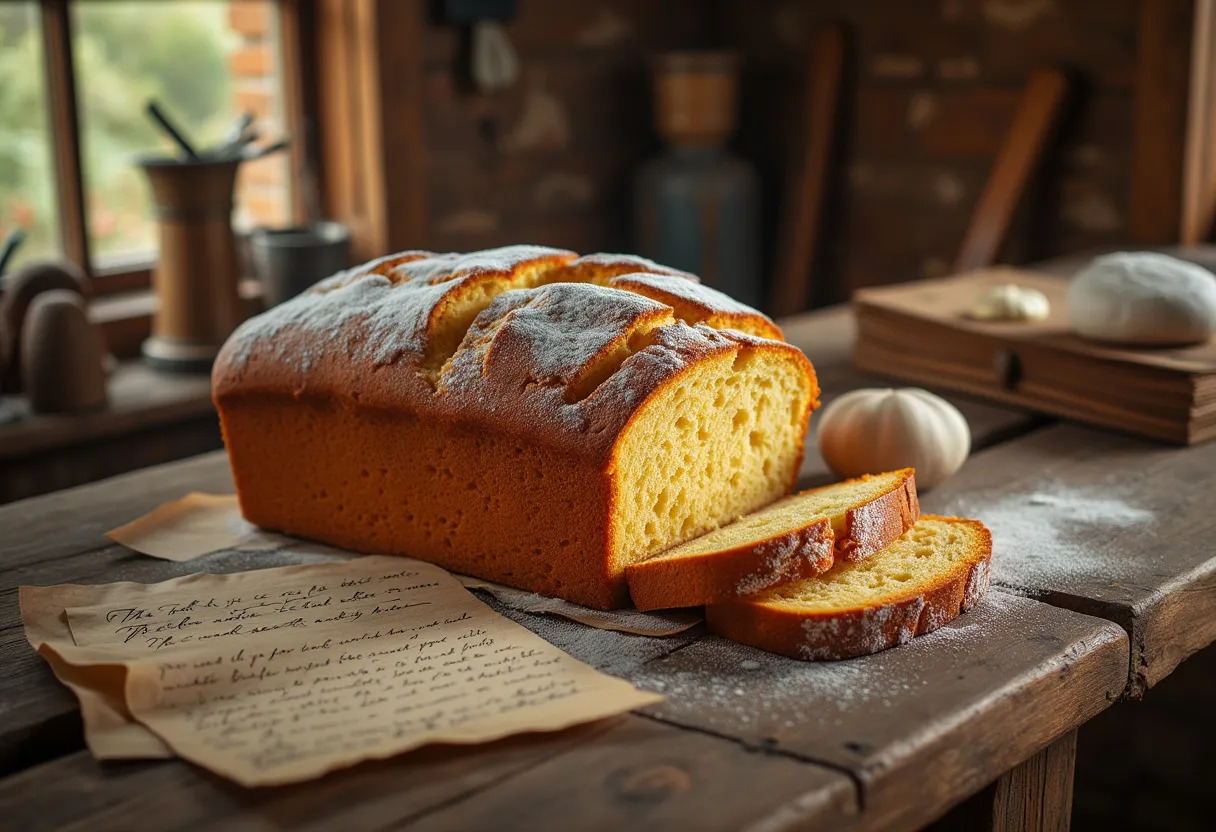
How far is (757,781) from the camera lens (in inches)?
34.5

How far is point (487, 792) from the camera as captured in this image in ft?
2.89

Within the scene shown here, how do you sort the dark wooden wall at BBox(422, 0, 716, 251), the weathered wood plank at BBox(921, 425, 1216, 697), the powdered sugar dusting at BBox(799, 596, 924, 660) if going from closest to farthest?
1. the powdered sugar dusting at BBox(799, 596, 924, 660)
2. the weathered wood plank at BBox(921, 425, 1216, 697)
3. the dark wooden wall at BBox(422, 0, 716, 251)

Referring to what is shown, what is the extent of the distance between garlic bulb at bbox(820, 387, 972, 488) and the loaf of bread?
12 centimetres

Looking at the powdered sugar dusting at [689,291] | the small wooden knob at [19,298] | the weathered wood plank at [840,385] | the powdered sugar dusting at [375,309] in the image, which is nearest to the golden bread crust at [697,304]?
the powdered sugar dusting at [689,291]

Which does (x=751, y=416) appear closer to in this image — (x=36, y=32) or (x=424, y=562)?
(x=424, y=562)

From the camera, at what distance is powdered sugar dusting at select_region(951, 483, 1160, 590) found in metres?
1.26

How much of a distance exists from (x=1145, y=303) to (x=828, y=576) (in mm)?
800

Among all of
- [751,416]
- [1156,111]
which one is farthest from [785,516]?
[1156,111]

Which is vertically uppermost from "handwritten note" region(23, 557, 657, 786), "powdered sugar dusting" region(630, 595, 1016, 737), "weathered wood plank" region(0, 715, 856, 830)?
"handwritten note" region(23, 557, 657, 786)

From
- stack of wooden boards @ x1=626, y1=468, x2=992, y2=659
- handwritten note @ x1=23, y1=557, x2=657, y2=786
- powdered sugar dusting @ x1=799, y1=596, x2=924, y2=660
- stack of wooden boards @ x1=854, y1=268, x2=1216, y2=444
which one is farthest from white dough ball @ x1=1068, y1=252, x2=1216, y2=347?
handwritten note @ x1=23, y1=557, x2=657, y2=786

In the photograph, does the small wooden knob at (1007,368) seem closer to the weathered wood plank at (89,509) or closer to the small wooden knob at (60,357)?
the weathered wood plank at (89,509)

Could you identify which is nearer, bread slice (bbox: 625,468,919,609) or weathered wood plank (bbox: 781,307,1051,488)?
bread slice (bbox: 625,468,919,609)

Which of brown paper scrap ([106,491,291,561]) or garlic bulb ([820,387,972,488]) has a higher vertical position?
garlic bulb ([820,387,972,488])

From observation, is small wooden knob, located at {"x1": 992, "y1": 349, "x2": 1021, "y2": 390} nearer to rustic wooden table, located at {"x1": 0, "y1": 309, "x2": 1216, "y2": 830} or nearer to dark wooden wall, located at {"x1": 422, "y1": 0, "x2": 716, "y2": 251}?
rustic wooden table, located at {"x1": 0, "y1": 309, "x2": 1216, "y2": 830}
